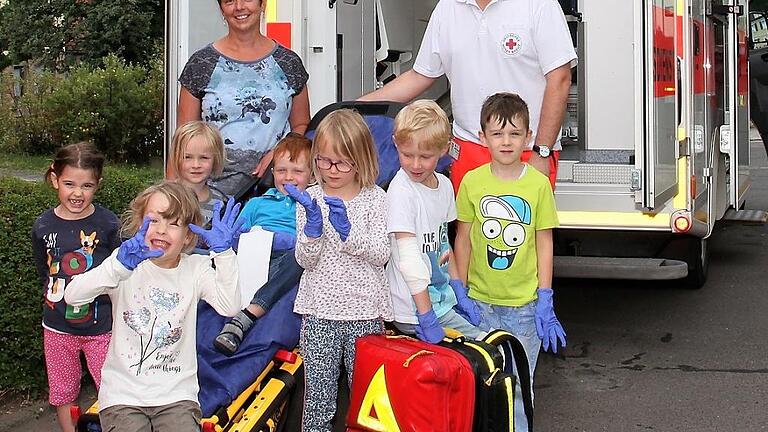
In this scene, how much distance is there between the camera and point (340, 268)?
3732 millimetres

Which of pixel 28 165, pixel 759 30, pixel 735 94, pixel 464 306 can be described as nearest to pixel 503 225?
Answer: pixel 464 306

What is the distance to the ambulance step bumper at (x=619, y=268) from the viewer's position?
224 inches

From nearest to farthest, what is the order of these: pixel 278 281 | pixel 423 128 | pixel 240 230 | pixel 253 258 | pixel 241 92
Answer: pixel 423 128 → pixel 278 281 → pixel 253 258 → pixel 240 230 → pixel 241 92

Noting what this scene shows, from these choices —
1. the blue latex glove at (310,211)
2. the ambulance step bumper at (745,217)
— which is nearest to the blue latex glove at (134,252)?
the blue latex glove at (310,211)

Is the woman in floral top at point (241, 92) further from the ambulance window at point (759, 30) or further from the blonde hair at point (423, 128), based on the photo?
the ambulance window at point (759, 30)

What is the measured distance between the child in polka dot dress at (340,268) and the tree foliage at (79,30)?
70.5 ft

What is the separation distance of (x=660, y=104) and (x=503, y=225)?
174cm

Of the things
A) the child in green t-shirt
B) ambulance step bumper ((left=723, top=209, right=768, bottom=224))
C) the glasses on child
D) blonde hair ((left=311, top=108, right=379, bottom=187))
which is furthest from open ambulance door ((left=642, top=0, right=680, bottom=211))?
ambulance step bumper ((left=723, top=209, right=768, bottom=224))

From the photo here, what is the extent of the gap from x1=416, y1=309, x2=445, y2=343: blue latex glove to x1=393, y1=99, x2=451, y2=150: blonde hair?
1.97ft

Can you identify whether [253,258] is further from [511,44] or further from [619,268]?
[619,268]

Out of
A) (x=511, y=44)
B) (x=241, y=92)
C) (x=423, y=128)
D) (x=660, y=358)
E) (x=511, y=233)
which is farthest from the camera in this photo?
(x=660, y=358)

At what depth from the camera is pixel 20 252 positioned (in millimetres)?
4848

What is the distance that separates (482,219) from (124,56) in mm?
22433

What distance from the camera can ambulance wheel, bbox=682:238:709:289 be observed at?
302 inches
